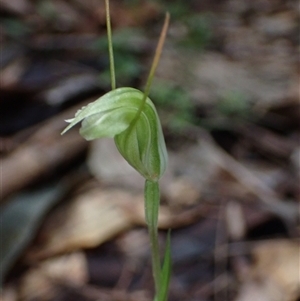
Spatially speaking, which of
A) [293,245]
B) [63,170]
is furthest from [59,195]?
[293,245]

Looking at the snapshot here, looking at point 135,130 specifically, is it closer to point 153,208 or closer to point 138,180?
point 153,208

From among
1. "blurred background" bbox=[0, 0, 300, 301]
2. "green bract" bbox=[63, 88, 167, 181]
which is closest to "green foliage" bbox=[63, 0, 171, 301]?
"green bract" bbox=[63, 88, 167, 181]

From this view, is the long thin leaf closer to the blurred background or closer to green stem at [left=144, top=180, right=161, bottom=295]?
green stem at [left=144, top=180, right=161, bottom=295]

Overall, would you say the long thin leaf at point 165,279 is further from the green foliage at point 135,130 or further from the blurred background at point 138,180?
the blurred background at point 138,180

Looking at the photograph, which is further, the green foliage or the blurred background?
the blurred background

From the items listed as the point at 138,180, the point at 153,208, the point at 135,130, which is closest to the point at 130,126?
the point at 135,130

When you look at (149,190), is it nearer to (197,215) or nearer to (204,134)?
(197,215)
